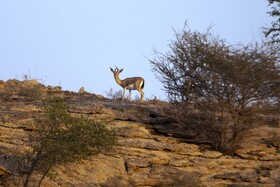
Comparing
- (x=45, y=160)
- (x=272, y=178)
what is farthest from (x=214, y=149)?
(x=45, y=160)

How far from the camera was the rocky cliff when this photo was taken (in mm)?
17109

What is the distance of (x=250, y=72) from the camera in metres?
18.3

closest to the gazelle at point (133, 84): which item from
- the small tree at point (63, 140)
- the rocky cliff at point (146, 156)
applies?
the rocky cliff at point (146, 156)

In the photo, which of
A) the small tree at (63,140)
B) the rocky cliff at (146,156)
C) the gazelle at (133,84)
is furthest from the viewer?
the gazelle at (133,84)

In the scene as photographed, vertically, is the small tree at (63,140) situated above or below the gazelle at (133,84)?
below

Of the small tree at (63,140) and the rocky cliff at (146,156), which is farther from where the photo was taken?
the rocky cliff at (146,156)

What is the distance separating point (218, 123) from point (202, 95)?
0.91 metres

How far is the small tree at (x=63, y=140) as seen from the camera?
1614cm

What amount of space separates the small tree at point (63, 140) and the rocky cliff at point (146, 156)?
1.65ft

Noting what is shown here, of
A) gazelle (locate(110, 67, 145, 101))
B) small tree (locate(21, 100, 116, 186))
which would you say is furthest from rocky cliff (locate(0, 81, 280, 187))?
gazelle (locate(110, 67, 145, 101))

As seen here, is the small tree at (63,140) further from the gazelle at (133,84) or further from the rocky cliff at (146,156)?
the gazelle at (133,84)

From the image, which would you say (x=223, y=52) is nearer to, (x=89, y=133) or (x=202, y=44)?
(x=202, y=44)

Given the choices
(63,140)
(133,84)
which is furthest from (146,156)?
(133,84)

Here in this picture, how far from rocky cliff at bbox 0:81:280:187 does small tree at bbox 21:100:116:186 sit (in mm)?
503
